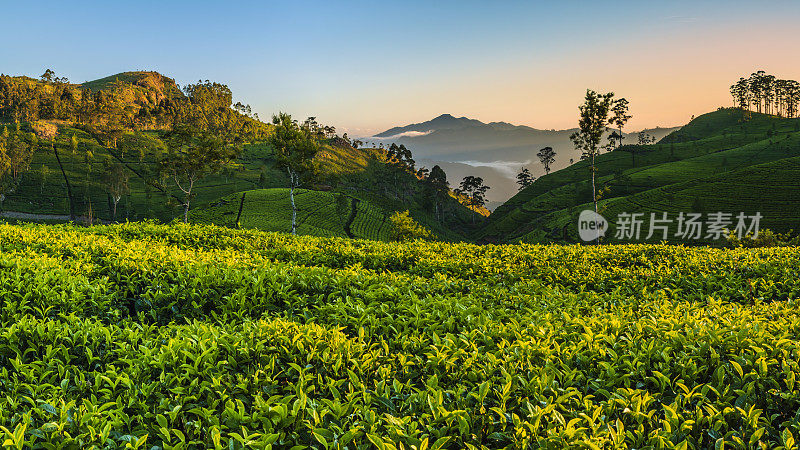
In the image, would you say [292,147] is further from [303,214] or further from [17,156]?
[17,156]

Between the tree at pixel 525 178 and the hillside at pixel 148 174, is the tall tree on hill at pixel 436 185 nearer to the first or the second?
the hillside at pixel 148 174

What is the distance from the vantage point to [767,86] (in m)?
139

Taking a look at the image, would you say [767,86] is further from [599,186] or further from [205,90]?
[205,90]

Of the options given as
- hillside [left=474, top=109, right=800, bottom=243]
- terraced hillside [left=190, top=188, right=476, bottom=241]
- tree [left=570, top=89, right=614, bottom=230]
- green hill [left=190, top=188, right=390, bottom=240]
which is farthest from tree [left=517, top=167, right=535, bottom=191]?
tree [left=570, top=89, right=614, bottom=230]

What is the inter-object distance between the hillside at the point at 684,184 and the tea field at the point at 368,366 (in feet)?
228

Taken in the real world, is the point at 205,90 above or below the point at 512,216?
above

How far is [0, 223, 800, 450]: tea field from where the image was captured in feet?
8.79

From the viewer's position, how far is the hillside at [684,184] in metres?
63.8

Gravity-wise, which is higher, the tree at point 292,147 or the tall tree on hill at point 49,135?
the tall tree on hill at point 49,135

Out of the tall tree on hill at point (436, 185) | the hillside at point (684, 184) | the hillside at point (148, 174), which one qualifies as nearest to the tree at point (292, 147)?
the hillside at point (148, 174)

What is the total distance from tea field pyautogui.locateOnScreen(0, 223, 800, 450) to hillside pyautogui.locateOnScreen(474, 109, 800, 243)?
69.4 metres

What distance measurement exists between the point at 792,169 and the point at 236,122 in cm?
17829

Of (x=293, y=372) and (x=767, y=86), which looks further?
(x=767, y=86)

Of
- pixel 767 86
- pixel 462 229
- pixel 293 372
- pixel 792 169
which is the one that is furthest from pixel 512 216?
pixel 767 86
